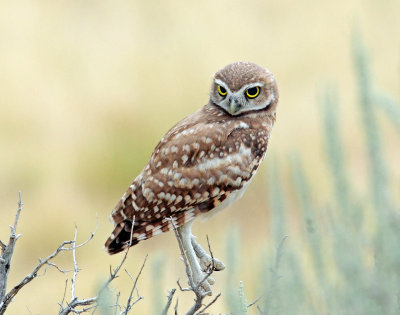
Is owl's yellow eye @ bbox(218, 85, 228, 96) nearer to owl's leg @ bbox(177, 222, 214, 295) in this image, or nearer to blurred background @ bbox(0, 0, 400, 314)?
owl's leg @ bbox(177, 222, 214, 295)

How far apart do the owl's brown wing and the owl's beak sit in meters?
0.14

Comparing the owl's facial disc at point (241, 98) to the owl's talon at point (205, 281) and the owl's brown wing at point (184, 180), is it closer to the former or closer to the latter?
the owl's brown wing at point (184, 180)

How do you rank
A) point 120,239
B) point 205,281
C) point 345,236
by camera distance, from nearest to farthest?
point 345,236 < point 205,281 < point 120,239

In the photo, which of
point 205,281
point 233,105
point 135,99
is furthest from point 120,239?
point 135,99

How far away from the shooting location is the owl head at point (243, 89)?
15.0 ft

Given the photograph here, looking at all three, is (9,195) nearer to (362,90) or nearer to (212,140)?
(212,140)

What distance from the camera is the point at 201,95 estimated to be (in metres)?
12.1

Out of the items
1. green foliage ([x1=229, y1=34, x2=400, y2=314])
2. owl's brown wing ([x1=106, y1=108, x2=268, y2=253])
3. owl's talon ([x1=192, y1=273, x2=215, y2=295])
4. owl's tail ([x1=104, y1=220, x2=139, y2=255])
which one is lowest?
owl's talon ([x1=192, y1=273, x2=215, y2=295])

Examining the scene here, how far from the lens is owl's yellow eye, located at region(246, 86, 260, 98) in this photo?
4.64 meters

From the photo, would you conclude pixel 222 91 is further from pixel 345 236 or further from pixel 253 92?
pixel 345 236

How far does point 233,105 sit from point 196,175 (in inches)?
17.6

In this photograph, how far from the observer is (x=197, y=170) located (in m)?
4.42

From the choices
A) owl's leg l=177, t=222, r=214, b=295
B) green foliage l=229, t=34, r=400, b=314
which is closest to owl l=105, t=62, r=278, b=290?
owl's leg l=177, t=222, r=214, b=295

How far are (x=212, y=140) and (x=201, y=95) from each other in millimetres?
7689
